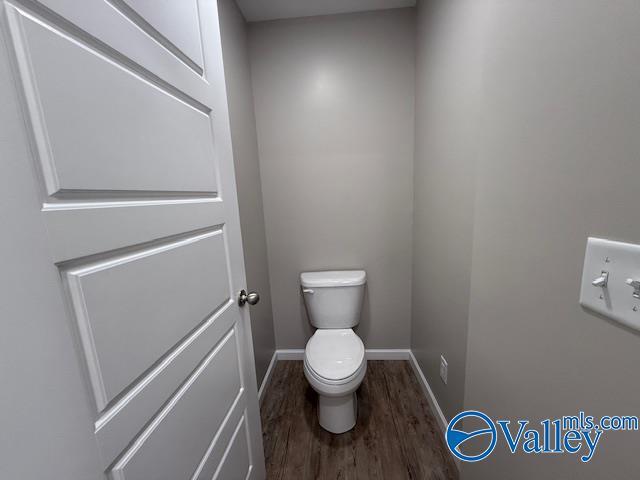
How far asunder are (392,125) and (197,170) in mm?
1366

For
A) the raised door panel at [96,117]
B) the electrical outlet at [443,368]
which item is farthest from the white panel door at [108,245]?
the electrical outlet at [443,368]

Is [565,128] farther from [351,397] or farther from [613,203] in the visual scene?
[351,397]

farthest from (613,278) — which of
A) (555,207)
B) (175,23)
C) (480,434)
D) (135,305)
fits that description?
(175,23)

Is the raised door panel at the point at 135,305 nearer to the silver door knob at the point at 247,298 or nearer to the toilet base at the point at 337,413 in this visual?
the silver door knob at the point at 247,298

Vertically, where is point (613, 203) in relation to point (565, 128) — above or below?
below

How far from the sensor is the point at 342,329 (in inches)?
66.3

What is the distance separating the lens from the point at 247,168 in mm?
1537

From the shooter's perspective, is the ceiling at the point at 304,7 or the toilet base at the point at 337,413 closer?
the toilet base at the point at 337,413

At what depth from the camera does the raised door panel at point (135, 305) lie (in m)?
0.41

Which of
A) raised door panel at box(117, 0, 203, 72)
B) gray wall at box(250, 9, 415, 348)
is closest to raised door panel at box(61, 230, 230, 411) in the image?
raised door panel at box(117, 0, 203, 72)

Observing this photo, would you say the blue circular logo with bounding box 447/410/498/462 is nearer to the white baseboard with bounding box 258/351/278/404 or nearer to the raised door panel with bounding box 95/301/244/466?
the raised door panel with bounding box 95/301/244/466

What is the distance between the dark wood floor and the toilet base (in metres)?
0.04

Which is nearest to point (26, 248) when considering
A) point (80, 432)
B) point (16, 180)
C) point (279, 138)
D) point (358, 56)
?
point (16, 180)

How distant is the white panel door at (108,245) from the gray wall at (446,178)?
0.97m
